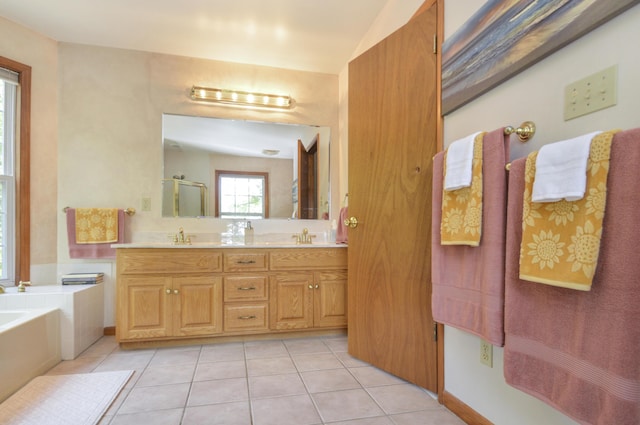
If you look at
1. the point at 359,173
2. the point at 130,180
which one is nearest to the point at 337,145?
the point at 359,173

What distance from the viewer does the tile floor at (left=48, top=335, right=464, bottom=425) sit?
152cm

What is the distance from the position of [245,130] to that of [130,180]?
1.07 m

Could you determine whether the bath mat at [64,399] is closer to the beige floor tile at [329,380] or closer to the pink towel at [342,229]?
the beige floor tile at [329,380]

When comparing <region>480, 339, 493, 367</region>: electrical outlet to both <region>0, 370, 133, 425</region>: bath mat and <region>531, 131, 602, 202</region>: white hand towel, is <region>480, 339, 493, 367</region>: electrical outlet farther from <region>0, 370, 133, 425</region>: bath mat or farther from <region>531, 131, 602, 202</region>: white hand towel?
<region>0, 370, 133, 425</region>: bath mat

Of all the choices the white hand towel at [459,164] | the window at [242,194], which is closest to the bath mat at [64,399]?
the window at [242,194]

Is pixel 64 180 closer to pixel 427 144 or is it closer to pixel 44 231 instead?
pixel 44 231

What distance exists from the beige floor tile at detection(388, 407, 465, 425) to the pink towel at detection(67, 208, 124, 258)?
2444 mm

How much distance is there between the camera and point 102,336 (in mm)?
2688

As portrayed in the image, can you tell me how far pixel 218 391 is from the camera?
1.75m

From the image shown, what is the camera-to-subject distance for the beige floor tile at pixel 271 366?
6.56ft

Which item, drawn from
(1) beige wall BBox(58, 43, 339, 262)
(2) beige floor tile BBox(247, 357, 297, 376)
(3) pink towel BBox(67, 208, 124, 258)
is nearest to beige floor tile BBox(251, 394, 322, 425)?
(2) beige floor tile BBox(247, 357, 297, 376)

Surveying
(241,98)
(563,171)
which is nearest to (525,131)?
(563,171)

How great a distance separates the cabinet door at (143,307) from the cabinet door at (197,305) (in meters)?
0.06

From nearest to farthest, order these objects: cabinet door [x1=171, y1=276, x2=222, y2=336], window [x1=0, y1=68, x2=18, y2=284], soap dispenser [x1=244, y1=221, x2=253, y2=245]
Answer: cabinet door [x1=171, y1=276, x2=222, y2=336] → window [x1=0, y1=68, x2=18, y2=284] → soap dispenser [x1=244, y1=221, x2=253, y2=245]
